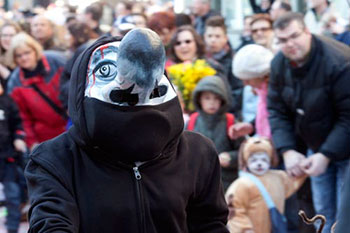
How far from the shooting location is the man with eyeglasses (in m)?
7.22

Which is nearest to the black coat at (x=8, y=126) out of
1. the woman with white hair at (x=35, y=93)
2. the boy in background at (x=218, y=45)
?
the woman with white hair at (x=35, y=93)

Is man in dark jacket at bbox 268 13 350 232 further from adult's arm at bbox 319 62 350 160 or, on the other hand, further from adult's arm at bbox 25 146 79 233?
adult's arm at bbox 25 146 79 233

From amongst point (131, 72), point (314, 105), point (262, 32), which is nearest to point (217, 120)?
point (314, 105)

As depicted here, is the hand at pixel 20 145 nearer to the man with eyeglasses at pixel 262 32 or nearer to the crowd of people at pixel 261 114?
the crowd of people at pixel 261 114

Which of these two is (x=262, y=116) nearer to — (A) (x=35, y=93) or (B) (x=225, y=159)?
(B) (x=225, y=159)

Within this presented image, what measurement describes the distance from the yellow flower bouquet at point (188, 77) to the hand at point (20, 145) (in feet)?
4.99

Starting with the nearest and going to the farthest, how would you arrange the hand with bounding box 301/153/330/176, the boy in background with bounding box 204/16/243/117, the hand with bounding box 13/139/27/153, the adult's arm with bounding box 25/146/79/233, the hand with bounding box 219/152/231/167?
1. the adult's arm with bounding box 25/146/79/233
2. the hand with bounding box 301/153/330/176
3. the hand with bounding box 219/152/231/167
4. the hand with bounding box 13/139/27/153
5. the boy in background with bounding box 204/16/243/117

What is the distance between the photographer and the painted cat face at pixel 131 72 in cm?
251

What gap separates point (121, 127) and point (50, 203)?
1.18ft

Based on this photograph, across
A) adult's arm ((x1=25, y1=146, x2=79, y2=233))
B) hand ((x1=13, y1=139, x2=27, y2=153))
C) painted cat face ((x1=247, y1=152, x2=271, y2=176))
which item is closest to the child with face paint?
painted cat face ((x1=247, y1=152, x2=271, y2=176))

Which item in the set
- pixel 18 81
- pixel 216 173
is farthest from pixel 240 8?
pixel 216 173

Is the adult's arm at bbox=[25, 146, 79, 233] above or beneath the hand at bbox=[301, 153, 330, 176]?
above

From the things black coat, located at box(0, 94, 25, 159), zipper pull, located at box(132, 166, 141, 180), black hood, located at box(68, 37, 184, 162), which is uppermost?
black hood, located at box(68, 37, 184, 162)

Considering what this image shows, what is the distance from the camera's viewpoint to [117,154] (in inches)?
103
